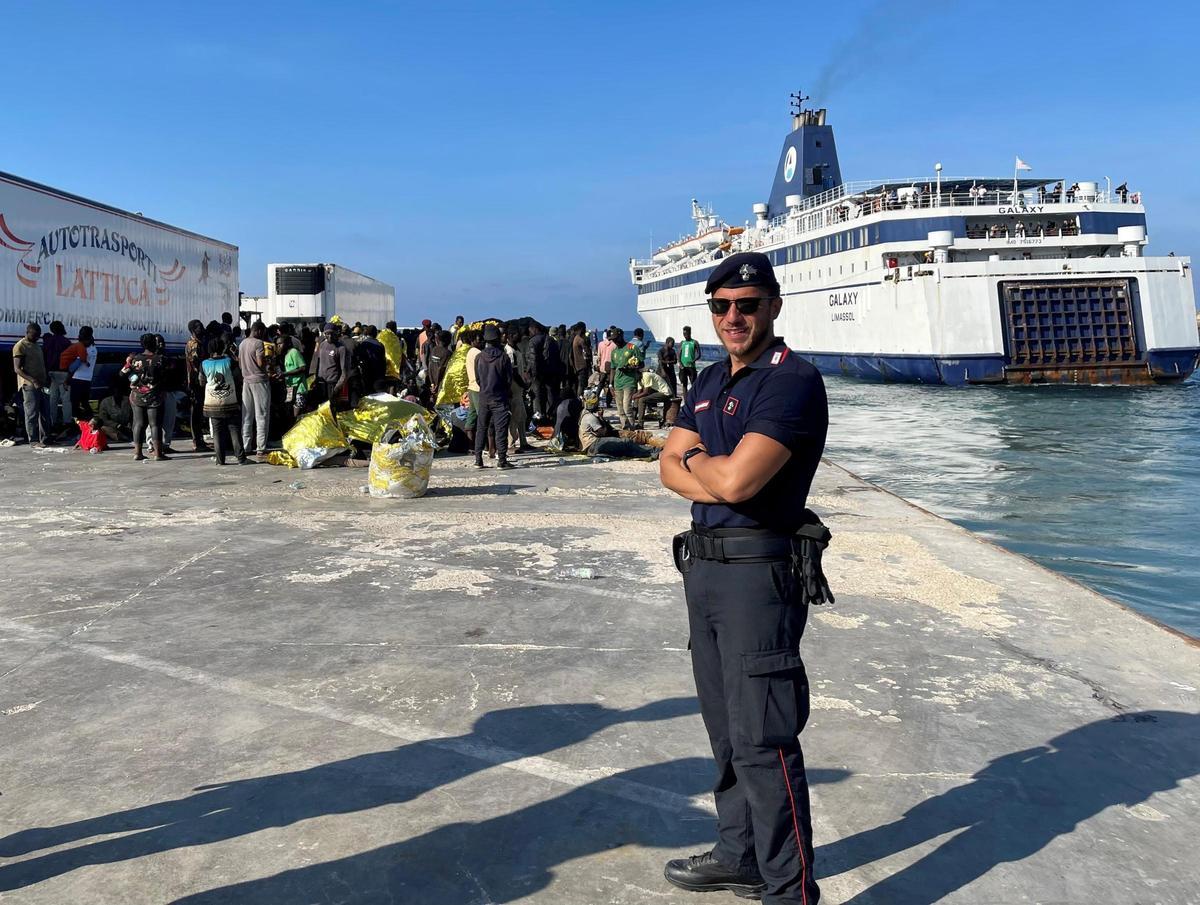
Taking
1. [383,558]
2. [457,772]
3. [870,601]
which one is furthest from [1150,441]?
[457,772]

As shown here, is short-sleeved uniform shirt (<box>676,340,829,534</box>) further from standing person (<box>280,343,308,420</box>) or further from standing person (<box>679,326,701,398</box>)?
standing person (<box>679,326,701,398</box>)

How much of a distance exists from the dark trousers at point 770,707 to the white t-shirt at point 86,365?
524 inches

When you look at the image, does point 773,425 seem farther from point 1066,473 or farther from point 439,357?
point 1066,473

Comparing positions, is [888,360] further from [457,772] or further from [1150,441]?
[457,772]

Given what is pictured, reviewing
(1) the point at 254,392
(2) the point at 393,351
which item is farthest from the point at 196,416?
(2) the point at 393,351

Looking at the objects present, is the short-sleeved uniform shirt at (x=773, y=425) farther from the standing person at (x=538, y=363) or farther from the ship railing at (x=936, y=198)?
the ship railing at (x=936, y=198)

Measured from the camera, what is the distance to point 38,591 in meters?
5.81

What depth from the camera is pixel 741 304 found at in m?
2.64

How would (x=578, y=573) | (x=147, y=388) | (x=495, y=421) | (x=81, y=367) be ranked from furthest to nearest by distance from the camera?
(x=81, y=367), (x=147, y=388), (x=495, y=421), (x=578, y=573)

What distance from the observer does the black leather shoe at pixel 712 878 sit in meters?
2.71

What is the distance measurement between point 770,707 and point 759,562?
0.38m

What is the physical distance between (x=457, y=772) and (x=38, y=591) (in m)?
3.80

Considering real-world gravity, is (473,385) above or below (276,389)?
below

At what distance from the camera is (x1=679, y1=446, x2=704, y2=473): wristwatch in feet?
8.75
